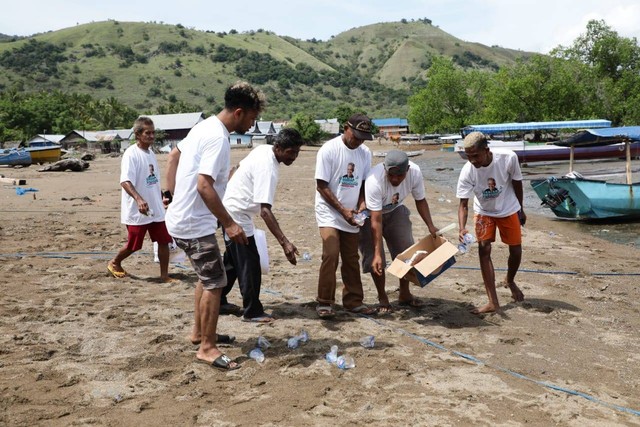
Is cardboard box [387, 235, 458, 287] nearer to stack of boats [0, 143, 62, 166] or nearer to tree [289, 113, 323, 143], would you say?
stack of boats [0, 143, 62, 166]

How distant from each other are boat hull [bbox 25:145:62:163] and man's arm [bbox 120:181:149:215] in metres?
31.0

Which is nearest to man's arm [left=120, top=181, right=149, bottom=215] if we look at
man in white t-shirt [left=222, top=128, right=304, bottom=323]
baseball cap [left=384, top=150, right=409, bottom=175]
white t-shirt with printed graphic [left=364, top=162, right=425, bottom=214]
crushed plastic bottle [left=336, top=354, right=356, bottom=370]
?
man in white t-shirt [left=222, top=128, right=304, bottom=323]

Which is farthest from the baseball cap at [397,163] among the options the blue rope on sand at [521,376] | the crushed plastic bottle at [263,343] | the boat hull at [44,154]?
the boat hull at [44,154]

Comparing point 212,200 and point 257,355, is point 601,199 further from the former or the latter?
point 212,200

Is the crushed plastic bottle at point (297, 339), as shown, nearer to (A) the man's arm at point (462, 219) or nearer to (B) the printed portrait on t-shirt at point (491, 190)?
(A) the man's arm at point (462, 219)

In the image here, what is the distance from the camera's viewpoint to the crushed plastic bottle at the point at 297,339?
476 centimetres

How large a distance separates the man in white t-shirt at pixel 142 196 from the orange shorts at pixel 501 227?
11.5ft

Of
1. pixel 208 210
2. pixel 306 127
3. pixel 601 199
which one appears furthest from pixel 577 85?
pixel 208 210

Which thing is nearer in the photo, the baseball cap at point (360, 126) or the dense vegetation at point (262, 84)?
the baseball cap at point (360, 126)

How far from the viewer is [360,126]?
5.29m

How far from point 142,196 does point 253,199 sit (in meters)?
2.12

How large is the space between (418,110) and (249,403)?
235ft

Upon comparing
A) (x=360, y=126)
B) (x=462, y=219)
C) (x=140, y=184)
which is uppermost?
(x=360, y=126)

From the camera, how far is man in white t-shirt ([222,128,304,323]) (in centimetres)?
495
